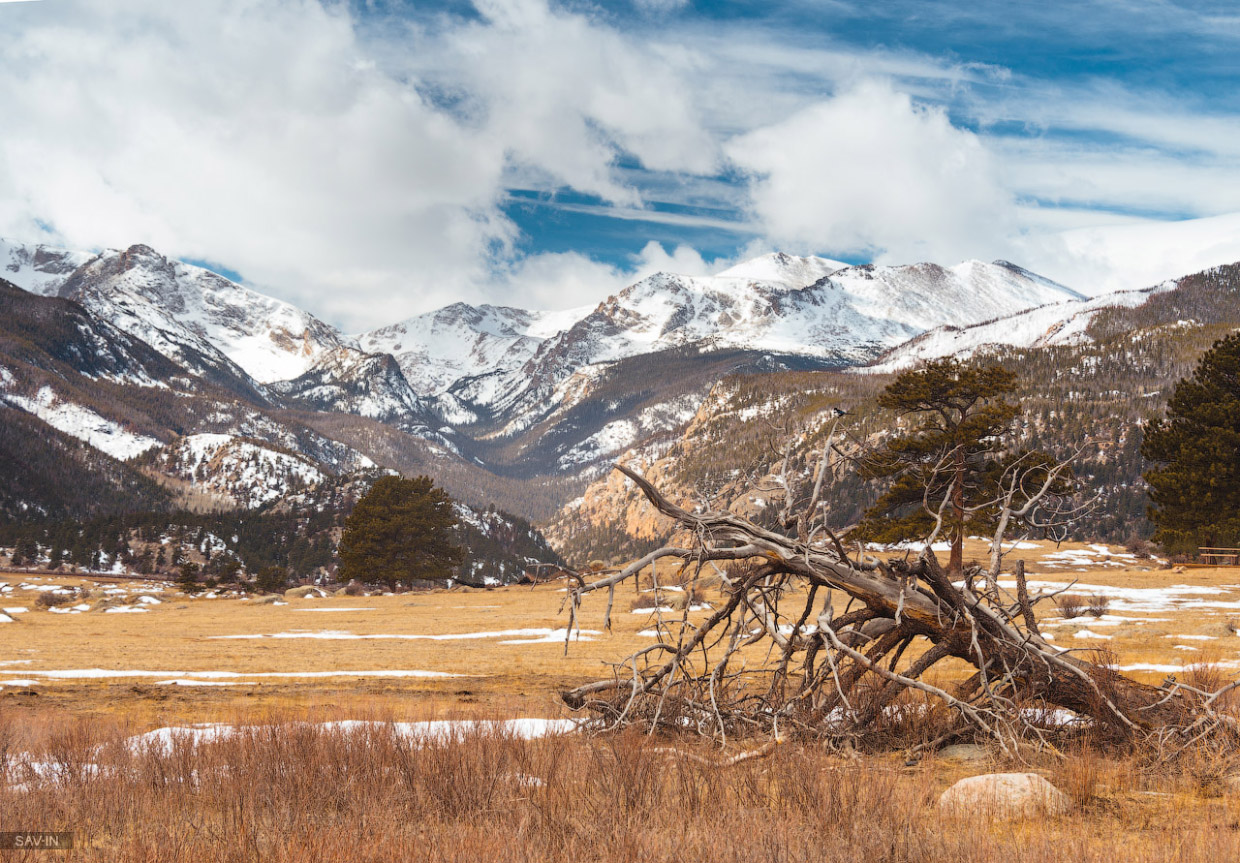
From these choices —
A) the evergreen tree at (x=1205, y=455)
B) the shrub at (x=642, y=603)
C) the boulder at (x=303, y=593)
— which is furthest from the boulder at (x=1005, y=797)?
the boulder at (x=303, y=593)

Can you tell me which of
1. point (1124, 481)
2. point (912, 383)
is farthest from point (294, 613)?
point (1124, 481)

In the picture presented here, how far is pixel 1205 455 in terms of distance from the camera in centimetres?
3809

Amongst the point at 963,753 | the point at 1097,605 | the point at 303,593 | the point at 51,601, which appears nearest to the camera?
the point at 963,753

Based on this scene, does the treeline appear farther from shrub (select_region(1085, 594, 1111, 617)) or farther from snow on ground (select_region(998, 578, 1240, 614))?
shrub (select_region(1085, 594, 1111, 617))

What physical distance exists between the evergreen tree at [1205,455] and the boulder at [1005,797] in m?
37.8

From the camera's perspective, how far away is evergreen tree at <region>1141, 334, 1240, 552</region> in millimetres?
37625

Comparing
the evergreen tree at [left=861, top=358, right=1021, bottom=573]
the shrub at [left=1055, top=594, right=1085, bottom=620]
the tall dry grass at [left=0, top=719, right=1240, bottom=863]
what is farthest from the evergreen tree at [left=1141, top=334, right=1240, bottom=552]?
the tall dry grass at [left=0, top=719, right=1240, bottom=863]

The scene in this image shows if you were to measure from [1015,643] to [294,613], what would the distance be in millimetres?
39916

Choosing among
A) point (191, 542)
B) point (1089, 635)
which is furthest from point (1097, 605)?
point (191, 542)

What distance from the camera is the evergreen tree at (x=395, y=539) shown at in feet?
206

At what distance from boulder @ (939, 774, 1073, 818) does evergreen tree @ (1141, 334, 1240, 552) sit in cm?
3784

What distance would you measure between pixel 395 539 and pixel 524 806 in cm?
6019

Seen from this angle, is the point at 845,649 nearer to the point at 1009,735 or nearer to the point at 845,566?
the point at 845,566

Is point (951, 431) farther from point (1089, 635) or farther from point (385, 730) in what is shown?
point (385, 730)
